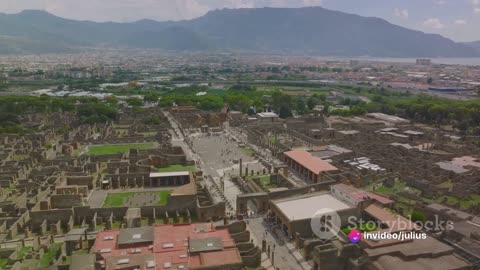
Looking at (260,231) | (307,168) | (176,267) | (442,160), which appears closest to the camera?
(176,267)

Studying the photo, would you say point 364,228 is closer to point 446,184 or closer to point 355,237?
point 355,237

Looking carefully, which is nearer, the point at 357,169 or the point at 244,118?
the point at 357,169

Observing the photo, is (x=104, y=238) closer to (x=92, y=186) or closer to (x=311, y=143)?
(x=92, y=186)

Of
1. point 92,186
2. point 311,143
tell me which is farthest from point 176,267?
point 311,143

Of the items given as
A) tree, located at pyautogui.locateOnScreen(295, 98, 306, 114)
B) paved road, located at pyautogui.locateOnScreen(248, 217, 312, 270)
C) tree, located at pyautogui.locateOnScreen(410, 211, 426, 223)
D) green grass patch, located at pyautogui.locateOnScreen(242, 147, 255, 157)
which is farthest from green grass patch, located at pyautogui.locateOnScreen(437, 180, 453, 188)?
tree, located at pyautogui.locateOnScreen(295, 98, 306, 114)

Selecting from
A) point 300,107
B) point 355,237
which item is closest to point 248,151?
point 355,237

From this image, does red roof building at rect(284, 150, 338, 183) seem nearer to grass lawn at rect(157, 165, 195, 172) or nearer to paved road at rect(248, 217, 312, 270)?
paved road at rect(248, 217, 312, 270)

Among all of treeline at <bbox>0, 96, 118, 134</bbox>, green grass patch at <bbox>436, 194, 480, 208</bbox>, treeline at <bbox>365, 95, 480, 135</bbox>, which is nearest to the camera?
green grass patch at <bbox>436, 194, 480, 208</bbox>
